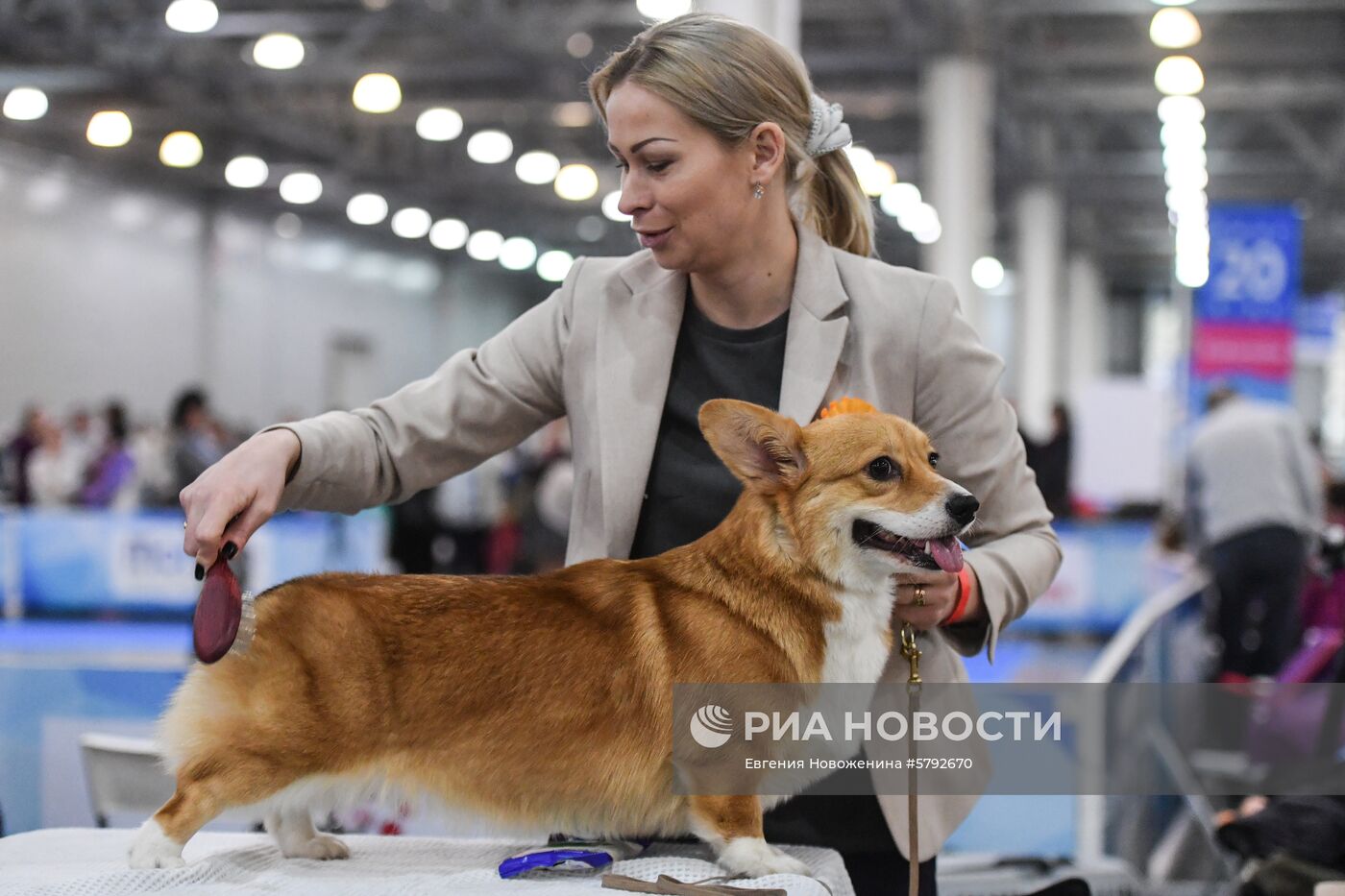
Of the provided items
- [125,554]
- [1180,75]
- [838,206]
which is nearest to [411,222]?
[125,554]

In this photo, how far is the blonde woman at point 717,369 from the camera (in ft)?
6.50

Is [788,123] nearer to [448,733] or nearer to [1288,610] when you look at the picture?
[448,733]

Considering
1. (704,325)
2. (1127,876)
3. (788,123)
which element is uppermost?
(788,123)

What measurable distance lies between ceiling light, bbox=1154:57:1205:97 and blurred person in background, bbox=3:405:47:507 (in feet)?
36.6

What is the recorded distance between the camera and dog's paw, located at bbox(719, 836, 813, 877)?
5.86 ft

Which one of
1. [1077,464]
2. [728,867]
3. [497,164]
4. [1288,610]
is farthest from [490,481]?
[728,867]

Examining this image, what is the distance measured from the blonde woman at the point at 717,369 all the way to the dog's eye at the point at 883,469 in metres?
0.16

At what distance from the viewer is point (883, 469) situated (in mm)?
1903

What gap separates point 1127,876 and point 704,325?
209cm

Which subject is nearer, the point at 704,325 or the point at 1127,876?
the point at 704,325

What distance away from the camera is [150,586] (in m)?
11.7

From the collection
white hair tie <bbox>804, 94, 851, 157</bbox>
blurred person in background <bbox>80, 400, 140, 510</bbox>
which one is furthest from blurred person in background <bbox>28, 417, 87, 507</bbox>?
white hair tie <bbox>804, 94, 851, 157</bbox>

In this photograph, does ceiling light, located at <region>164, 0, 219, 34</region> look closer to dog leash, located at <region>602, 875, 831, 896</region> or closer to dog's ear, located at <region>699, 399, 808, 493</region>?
dog's ear, located at <region>699, 399, 808, 493</region>

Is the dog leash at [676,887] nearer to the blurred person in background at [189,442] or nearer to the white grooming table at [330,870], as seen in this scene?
the white grooming table at [330,870]
